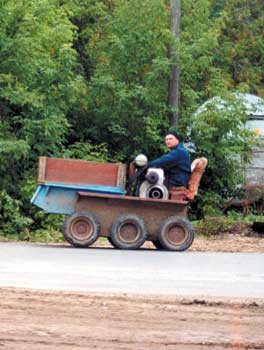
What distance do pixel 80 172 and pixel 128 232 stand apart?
1246mm

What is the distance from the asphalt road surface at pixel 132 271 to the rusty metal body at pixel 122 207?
492mm

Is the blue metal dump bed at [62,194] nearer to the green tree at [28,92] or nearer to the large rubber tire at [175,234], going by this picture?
the large rubber tire at [175,234]

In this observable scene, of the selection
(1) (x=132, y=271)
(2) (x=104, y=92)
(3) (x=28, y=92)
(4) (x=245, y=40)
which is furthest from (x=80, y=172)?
(4) (x=245, y=40)

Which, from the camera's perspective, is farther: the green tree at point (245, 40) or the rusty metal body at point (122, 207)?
the green tree at point (245, 40)

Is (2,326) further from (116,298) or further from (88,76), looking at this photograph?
(88,76)

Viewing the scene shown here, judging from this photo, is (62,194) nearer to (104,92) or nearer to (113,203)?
(113,203)

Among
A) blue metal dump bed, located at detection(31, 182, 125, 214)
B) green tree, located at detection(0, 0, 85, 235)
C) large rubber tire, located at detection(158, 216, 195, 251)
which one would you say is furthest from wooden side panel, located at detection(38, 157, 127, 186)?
green tree, located at detection(0, 0, 85, 235)

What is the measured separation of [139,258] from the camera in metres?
18.0

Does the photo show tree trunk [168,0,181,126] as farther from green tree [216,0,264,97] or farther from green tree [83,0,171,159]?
green tree [216,0,264,97]

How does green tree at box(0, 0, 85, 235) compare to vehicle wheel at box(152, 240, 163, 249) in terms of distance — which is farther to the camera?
green tree at box(0, 0, 85, 235)

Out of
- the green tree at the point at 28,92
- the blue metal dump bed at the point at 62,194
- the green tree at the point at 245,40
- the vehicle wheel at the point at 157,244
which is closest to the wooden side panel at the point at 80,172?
the blue metal dump bed at the point at 62,194

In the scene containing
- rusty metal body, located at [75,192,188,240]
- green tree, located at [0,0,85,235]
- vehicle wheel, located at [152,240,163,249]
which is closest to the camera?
rusty metal body, located at [75,192,188,240]

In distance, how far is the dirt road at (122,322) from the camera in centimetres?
950

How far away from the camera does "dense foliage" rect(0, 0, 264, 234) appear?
24.3 metres
